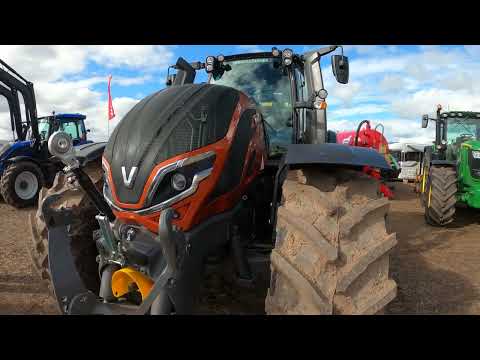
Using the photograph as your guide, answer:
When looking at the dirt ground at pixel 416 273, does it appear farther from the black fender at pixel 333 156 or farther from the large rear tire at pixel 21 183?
the large rear tire at pixel 21 183

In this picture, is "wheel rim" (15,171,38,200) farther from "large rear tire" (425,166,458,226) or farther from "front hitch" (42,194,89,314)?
"front hitch" (42,194,89,314)

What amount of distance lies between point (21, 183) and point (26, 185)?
0.46ft

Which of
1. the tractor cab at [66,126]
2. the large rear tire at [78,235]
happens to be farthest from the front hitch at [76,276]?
the tractor cab at [66,126]

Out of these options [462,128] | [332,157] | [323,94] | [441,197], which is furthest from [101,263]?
[462,128]

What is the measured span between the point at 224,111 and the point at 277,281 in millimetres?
1079

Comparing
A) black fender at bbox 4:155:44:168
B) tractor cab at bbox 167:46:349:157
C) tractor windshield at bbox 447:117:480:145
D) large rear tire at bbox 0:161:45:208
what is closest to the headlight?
tractor cab at bbox 167:46:349:157

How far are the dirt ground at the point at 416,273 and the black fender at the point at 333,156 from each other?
1.32 metres

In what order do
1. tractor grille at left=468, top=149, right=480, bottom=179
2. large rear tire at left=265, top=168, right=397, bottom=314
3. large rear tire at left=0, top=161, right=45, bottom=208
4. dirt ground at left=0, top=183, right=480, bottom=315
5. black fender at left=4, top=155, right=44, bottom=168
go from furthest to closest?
black fender at left=4, top=155, right=44, bottom=168, large rear tire at left=0, top=161, right=45, bottom=208, tractor grille at left=468, top=149, right=480, bottom=179, dirt ground at left=0, top=183, right=480, bottom=315, large rear tire at left=265, top=168, right=397, bottom=314

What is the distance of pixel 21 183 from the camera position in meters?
11.1

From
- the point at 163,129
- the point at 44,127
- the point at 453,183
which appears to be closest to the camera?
the point at 163,129

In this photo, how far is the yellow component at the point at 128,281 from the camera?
7.16 ft

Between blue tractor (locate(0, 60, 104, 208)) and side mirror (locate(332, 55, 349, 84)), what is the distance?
859 centimetres

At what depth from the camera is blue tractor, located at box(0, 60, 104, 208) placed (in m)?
10.8

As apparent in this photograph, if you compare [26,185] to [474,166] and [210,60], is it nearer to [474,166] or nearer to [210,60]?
[210,60]
